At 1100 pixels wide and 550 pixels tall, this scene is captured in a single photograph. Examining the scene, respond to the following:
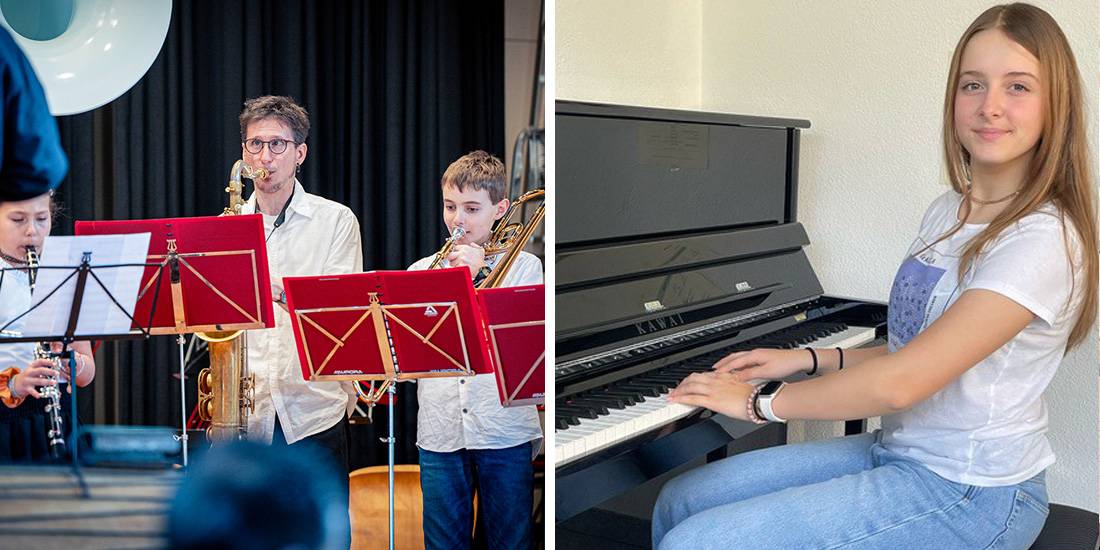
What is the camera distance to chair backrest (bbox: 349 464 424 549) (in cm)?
217

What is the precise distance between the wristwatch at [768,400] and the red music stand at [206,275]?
1024 mm

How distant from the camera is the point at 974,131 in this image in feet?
5.66

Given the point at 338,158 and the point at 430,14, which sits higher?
the point at 430,14

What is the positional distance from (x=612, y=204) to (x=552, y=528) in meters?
0.66

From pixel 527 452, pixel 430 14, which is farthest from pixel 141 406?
pixel 430 14

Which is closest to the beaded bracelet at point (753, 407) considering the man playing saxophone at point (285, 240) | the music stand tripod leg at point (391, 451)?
the music stand tripod leg at point (391, 451)

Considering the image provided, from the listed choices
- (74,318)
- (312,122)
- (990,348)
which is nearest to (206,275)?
(74,318)

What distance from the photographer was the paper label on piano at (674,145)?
6.14 feet

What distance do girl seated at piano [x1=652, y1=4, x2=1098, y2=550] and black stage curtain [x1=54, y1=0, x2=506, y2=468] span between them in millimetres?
848

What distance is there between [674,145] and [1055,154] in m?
0.68

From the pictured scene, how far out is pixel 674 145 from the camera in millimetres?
1903

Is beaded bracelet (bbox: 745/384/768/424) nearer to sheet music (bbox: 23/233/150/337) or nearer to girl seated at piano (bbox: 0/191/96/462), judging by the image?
→ sheet music (bbox: 23/233/150/337)

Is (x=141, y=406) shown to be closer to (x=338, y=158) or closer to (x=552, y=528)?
(x=338, y=158)

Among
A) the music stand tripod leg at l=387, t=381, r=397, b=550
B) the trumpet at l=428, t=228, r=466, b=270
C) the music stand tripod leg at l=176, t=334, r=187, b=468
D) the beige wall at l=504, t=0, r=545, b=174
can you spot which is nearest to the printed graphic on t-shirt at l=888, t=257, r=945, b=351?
the beige wall at l=504, t=0, r=545, b=174
